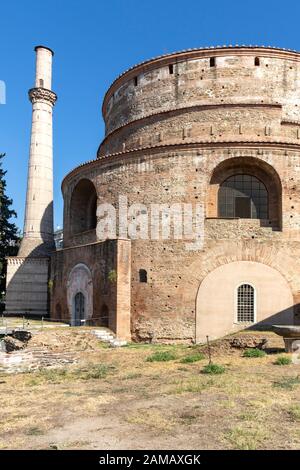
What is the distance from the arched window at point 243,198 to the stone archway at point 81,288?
6.60 metres

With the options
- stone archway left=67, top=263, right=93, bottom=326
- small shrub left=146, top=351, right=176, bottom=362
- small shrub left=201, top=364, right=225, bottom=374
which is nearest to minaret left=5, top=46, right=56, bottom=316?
stone archway left=67, top=263, right=93, bottom=326

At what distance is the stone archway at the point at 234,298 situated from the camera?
58.8ft

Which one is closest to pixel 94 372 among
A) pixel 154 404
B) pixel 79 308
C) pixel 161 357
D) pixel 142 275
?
pixel 161 357

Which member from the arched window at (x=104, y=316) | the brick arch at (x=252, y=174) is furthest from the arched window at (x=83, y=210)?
the brick arch at (x=252, y=174)

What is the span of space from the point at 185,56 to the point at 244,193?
7814 millimetres

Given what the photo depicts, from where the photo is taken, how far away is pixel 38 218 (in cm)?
2884

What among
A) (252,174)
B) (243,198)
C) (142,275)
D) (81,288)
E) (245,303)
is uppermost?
(252,174)

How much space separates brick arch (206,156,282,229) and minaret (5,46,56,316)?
1256 cm

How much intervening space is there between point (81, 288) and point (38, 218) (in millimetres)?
9164

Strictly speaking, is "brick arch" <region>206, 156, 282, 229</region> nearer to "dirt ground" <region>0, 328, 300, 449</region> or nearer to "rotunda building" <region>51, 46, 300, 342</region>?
"rotunda building" <region>51, 46, 300, 342</region>

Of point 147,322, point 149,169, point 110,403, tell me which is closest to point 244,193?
point 149,169

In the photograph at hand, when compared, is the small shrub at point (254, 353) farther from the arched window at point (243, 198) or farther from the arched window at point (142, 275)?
the arched window at point (243, 198)

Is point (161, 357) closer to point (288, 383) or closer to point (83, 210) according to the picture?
point (288, 383)
